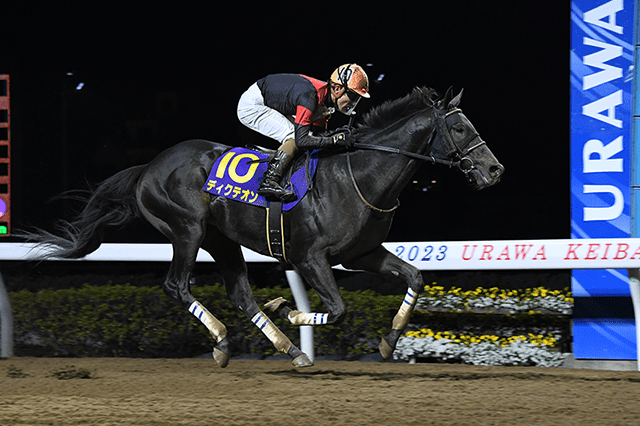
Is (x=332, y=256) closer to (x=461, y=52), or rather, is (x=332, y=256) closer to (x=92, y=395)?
(x=92, y=395)

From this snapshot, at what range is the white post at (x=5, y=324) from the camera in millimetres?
5207

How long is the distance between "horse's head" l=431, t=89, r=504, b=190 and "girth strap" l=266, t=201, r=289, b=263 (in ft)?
3.04

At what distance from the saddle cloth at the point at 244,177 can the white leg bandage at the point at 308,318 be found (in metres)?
0.60

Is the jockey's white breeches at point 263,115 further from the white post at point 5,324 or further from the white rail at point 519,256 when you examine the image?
the white post at point 5,324

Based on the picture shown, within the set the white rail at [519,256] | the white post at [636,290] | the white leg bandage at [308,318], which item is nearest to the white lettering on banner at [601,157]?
the white rail at [519,256]

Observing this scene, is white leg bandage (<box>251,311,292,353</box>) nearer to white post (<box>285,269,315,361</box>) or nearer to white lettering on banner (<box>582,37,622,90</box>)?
white post (<box>285,269,315,361</box>)

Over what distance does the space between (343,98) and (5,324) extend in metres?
2.94

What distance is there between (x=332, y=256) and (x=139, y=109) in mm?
6435

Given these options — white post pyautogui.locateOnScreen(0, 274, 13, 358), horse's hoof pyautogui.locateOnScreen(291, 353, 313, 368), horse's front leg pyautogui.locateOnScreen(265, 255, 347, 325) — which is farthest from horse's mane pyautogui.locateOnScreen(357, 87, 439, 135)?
white post pyautogui.locateOnScreen(0, 274, 13, 358)

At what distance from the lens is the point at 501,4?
909 centimetres

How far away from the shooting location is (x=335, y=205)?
4023mm

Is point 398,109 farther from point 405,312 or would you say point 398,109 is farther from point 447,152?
point 405,312

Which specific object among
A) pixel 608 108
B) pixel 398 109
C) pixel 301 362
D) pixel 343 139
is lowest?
pixel 301 362

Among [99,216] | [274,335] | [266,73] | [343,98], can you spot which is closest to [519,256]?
[343,98]
